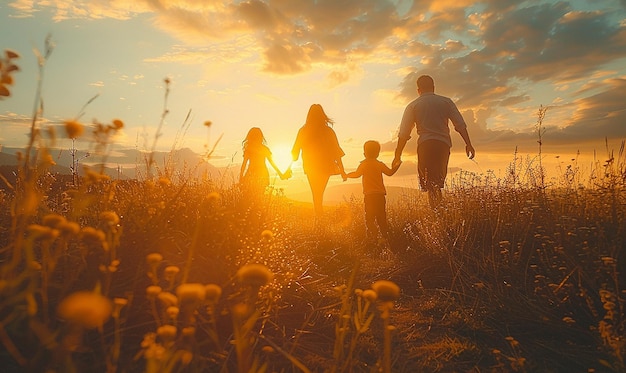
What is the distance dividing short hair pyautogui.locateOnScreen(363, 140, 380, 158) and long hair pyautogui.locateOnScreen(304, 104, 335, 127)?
1702 mm

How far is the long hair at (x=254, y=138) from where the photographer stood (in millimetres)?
9734

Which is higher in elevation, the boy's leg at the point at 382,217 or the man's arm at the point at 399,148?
the man's arm at the point at 399,148

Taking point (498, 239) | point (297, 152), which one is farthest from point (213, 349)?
point (297, 152)

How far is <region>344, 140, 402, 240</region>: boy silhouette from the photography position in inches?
269

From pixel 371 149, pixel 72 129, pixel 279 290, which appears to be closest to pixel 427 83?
pixel 371 149

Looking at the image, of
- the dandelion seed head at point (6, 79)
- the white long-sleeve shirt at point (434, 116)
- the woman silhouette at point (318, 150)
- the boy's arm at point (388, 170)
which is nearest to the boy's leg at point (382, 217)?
the boy's arm at point (388, 170)

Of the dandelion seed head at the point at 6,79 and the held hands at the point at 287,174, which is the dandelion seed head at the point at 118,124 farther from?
the held hands at the point at 287,174

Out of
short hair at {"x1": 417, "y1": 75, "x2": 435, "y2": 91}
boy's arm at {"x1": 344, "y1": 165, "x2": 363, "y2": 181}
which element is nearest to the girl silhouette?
boy's arm at {"x1": 344, "y1": 165, "x2": 363, "y2": 181}

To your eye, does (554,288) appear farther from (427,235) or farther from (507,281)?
(427,235)

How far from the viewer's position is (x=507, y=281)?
3619 millimetres

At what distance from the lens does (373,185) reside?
273 inches

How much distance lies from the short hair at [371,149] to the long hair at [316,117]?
1702mm

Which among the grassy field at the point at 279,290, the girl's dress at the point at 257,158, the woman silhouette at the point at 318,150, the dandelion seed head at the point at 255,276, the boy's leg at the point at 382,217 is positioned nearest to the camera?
the dandelion seed head at the point at 255,276

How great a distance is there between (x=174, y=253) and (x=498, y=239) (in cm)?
303
